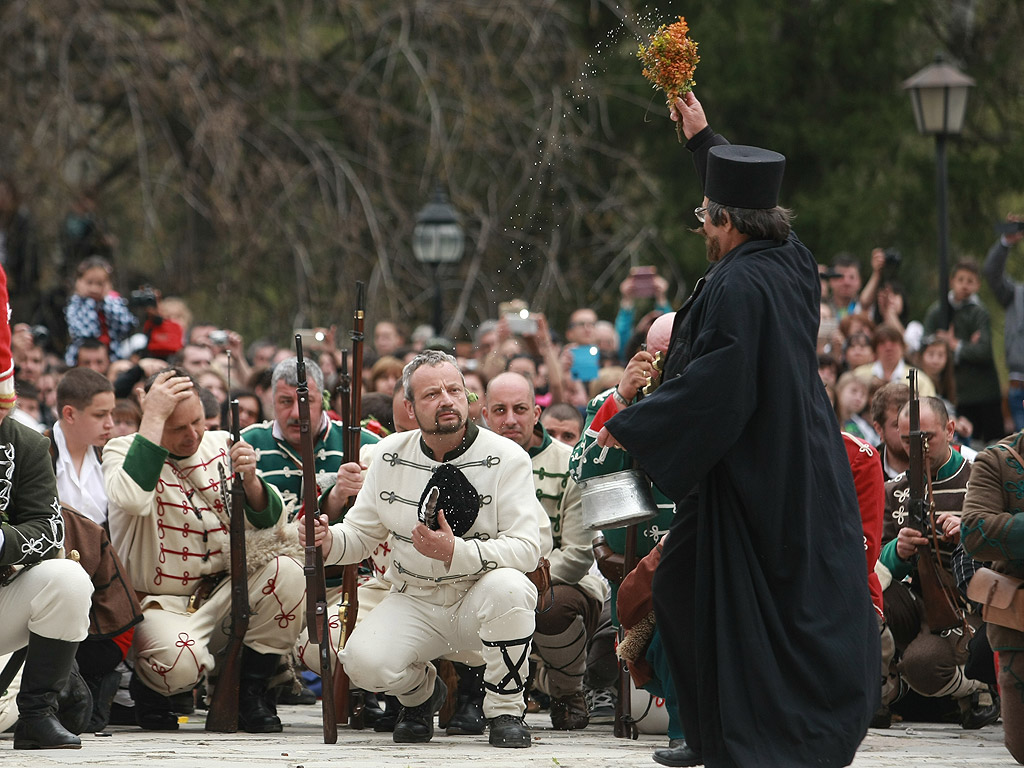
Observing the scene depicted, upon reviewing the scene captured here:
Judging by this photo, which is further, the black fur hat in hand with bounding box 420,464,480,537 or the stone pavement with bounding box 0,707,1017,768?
the black fur hat in hand with bounding box 420,464,480,537

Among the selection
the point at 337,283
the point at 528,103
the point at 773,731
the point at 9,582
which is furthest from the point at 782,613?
the point at 528,103

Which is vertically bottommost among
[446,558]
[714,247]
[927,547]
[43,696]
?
[43,696]

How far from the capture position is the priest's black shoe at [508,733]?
6672mm

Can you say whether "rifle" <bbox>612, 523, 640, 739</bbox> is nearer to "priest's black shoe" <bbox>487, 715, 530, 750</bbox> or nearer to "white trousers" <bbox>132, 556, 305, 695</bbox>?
"priest's black shoe" <bbox>487, 715, 530, 750</bbox>

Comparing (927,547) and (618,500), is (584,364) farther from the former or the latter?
(618,500)

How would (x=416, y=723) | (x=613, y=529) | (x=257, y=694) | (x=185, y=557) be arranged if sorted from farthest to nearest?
(x=185, y=557) → (x=257, y=694) → (x=416, y=723) → (x=613, y=529)

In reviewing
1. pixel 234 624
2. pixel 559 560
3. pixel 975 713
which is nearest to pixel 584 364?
pixel 559 560

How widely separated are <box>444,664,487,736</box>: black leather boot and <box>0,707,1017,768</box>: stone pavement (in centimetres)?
7

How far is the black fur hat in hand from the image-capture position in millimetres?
6945

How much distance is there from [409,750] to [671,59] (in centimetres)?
282

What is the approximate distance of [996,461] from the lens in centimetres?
679

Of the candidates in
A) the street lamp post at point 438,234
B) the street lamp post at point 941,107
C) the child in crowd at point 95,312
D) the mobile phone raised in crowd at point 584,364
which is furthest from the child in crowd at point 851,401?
the child in crowd at point 95,312

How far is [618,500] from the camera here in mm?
5480

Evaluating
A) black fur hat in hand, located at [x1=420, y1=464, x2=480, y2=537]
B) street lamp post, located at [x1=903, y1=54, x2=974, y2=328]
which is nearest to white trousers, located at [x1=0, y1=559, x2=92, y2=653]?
black fur hat in hand, located at [x1=420, y1=464, x2=480, y2=537]
